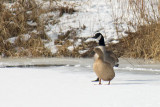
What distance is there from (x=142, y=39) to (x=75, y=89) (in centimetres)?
435

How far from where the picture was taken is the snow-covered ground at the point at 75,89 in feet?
13.1

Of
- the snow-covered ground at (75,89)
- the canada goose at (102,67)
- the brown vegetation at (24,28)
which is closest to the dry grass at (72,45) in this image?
the brown vegetation at (24,28)

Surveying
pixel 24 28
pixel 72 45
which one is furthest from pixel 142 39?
pixel 24 28

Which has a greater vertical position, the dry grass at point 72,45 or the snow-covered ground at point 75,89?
the dry grass at point 72,45

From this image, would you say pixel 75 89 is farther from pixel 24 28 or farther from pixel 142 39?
pixel 24 28

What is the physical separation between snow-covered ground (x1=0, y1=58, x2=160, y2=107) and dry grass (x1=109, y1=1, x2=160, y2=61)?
1235 mm

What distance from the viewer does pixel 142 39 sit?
8797mm

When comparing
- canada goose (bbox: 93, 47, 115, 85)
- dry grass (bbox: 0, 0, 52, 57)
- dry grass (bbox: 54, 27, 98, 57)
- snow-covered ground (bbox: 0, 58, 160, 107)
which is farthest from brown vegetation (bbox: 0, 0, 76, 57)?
canada goose (bbox: 93, 47, 115, 85)

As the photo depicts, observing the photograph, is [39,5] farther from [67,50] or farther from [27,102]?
[27,102]

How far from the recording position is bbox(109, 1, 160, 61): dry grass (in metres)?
8.13

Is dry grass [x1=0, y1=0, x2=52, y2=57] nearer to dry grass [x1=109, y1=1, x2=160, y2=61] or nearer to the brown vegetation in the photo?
the brown vegetation

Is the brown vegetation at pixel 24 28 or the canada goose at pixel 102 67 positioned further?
the brown vegetation at pixel 24 28

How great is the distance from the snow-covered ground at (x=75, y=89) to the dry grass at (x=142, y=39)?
1.24m

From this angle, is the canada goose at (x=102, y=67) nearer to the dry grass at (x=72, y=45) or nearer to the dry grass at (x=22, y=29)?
the dry grass at (x=72, y=45)
